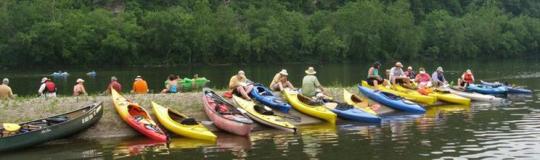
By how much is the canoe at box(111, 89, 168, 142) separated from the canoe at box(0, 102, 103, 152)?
838 mm

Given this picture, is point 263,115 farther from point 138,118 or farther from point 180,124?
point 138,118

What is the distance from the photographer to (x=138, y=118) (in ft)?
71.5

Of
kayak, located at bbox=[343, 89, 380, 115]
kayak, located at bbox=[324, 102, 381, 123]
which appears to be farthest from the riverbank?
kayak, located at bbox=[343, 89, 380, 115]

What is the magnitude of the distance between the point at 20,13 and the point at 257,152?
81584 millimetres

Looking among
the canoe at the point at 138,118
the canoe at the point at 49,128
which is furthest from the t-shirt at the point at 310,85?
the canoe at the point at 49,128

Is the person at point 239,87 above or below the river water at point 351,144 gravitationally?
above

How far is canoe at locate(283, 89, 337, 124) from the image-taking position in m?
24.0

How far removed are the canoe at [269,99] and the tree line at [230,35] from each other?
2495 inches

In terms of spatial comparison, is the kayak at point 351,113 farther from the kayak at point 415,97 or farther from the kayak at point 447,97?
the kayak at point 447,97

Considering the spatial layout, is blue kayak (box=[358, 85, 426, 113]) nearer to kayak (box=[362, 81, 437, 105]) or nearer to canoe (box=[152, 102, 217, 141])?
Answer: kayak (box=[362, 81, 437, 105])

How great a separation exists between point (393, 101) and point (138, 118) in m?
11.3

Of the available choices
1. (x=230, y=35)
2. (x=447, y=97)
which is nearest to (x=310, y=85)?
(x=447, y=97)

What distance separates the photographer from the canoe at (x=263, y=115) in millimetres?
22172

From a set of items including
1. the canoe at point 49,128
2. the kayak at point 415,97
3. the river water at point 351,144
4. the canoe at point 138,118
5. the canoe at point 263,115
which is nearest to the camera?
the river water at point 351,144
